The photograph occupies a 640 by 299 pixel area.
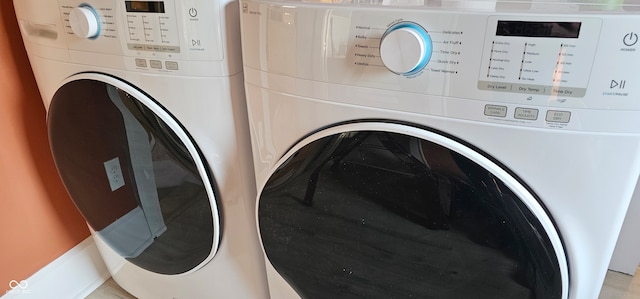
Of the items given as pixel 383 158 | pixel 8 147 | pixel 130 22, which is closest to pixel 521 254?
pixel 383 158

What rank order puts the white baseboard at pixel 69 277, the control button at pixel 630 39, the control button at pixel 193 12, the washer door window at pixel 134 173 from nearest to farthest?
the control button at pixel 630 39
the control button at pixel 193 12
the washer door window at pixel 134 173
the white baseboard at pixel 69 277

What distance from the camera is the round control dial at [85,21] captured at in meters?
0.77

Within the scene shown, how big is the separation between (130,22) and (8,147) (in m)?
0.53

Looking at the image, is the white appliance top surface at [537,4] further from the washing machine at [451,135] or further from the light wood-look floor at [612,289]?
A: the light wood-look floor at [612,289]

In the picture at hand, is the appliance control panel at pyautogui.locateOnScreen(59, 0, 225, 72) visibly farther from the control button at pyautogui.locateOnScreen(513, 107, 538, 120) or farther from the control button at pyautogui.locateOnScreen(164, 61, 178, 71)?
the control button at pyautogui.locateOnScreen(513, 107, 538, 120)

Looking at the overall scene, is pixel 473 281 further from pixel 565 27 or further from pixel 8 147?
pixel 8 147

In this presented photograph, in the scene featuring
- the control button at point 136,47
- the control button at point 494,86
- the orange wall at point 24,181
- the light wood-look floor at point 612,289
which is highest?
the control button at point 494,86

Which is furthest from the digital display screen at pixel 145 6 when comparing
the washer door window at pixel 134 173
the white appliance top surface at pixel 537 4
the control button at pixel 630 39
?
the control button at pixel 630 39

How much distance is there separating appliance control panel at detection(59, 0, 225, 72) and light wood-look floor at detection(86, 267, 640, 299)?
784mm

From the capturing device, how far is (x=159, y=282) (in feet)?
3.67

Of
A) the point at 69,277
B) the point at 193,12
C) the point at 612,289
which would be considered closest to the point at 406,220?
the point at 193,12

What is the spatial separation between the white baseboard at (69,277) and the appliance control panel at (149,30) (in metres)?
0.67

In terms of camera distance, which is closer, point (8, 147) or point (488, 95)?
point (488, 95)

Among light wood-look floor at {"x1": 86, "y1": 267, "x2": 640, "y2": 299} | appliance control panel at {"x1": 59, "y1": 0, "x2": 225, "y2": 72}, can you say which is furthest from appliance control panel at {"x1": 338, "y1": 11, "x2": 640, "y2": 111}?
light wood-look floor at {"x1": 86, "y1": 267, "x2": 640, "y2": 299}
